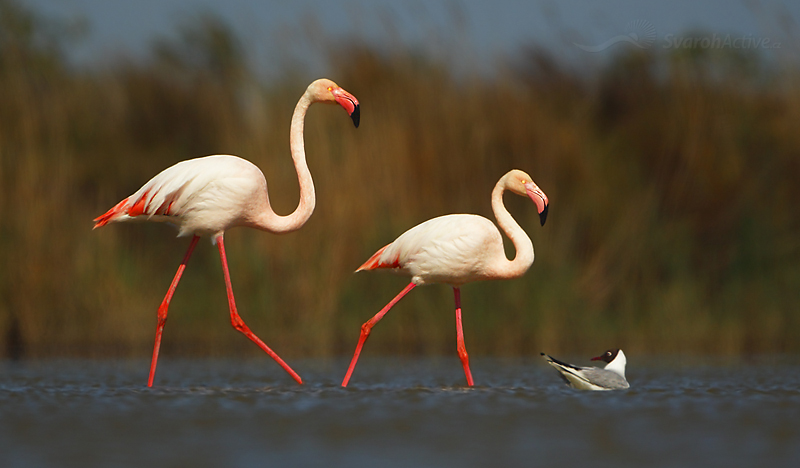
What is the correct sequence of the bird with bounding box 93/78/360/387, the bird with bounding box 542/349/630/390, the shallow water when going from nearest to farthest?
the shallow water < the bird with bounding box 542/349/630/390 < the bird with bounding box 93/78/360/387

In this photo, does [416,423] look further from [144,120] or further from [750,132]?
[144,120]

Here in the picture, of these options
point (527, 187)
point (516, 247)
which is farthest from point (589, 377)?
point (527, 187)

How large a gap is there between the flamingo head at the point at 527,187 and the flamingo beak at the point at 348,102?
1.18 m

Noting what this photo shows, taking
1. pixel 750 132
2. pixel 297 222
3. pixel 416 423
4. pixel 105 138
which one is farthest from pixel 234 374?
pixel 750 132

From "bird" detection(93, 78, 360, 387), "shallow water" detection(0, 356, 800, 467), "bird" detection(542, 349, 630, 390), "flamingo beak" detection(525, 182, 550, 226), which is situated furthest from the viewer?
"flamingo beak" detection(525, 182, 550, 226)

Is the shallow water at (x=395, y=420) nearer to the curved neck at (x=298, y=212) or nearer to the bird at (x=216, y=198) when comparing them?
the bird at (x=216, y=198)

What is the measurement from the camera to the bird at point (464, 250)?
23.3ft

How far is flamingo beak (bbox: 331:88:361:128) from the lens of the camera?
7.10 m

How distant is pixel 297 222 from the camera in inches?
286

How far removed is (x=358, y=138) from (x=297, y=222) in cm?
286

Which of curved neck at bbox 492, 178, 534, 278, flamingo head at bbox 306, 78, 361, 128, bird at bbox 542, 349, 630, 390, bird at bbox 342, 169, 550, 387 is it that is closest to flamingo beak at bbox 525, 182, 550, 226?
bird at bbox 342, 169, 550, 387

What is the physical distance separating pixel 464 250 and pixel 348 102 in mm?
1287

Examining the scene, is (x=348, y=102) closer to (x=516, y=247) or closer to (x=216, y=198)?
(x=216, y=198)

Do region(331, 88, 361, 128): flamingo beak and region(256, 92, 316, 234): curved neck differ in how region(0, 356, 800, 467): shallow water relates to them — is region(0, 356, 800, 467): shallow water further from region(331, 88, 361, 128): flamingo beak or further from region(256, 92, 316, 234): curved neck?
region(331, 88, 361, 128): flamingo beak
